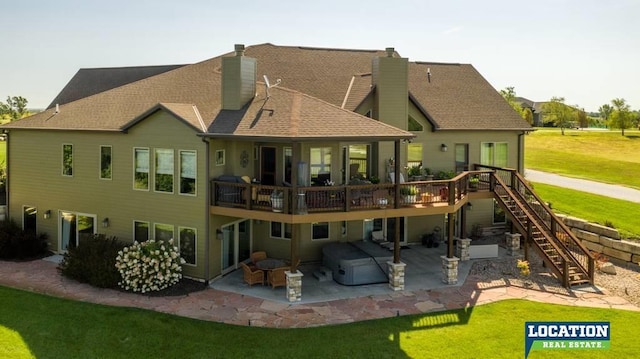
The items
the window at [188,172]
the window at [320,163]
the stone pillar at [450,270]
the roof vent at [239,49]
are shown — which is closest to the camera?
the window at [188,172]

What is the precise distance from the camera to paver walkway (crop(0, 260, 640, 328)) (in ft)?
46.1

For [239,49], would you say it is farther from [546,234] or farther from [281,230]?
[546,234]

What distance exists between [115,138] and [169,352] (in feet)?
33.1

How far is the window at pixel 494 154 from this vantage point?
2397cm

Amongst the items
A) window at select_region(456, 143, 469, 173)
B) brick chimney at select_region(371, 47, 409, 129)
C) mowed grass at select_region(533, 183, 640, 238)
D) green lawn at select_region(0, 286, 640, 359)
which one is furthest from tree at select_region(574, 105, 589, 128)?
green lawn at select_region(0, 286, 640, 359)

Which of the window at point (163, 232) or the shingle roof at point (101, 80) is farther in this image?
the shingle roof at point (101, 80)

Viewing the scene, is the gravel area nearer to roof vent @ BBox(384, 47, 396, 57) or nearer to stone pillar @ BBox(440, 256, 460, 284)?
stone pillar @ BBox(440, 256, 460, 284)

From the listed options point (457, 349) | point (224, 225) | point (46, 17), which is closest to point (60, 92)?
point (46, 17)

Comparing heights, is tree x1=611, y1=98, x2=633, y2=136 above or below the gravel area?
above

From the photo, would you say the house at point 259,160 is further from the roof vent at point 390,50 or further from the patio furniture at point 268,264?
the patio furniture at point 268,264

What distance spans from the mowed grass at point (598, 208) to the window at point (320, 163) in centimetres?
→ 1484

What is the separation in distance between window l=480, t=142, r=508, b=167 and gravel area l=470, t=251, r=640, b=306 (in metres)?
5.99

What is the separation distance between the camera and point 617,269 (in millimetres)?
19422

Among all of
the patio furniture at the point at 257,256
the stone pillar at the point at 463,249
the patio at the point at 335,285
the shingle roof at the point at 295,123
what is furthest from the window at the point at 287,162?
the stone pillar at the point at 463,249
